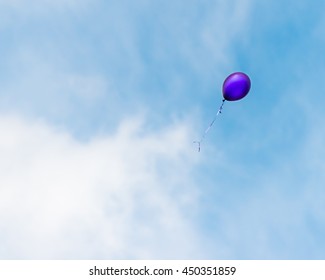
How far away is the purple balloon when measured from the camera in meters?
24.6

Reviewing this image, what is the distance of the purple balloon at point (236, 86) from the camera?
24.6m

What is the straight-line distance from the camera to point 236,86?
24.6 m

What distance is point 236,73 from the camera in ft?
A: 81.6

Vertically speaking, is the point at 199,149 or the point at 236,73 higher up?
the point at 236,73
